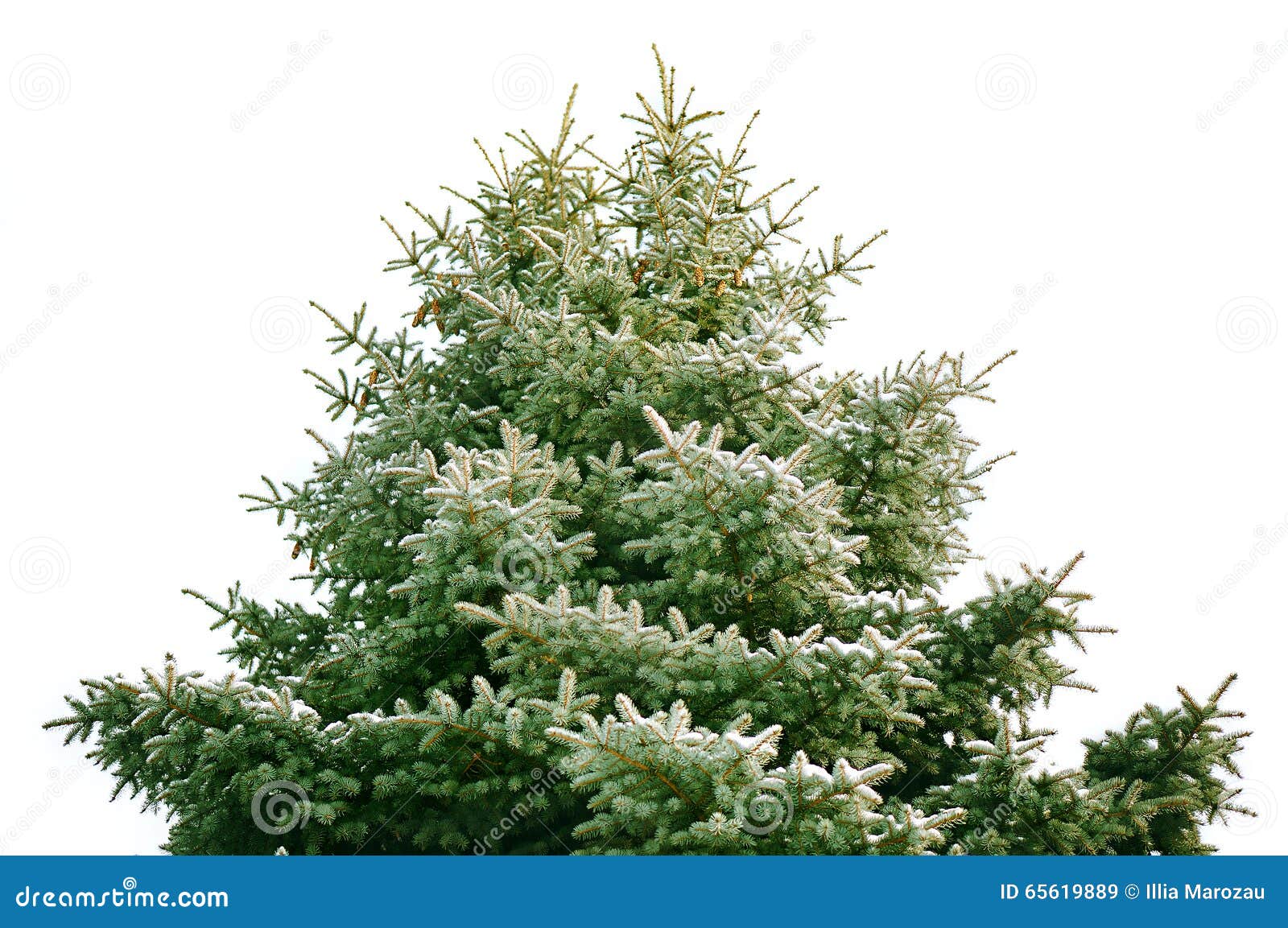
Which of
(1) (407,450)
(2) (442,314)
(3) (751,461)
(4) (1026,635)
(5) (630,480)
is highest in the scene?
(2) (442,314)

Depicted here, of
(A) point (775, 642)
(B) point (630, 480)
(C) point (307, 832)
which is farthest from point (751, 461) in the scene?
(C) point (307, 832)

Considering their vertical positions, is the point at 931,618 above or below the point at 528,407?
below

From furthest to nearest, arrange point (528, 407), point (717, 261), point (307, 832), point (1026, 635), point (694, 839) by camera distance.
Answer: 1. point (717, 261)
2. point (528, 407)
3. point (1026, 635)
4. point (307, 832)
5. point (694, 839)

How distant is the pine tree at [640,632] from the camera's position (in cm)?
623

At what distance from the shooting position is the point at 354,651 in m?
7.59

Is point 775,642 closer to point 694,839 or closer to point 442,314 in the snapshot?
point 694,839

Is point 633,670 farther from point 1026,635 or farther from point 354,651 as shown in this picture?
point 1026,635

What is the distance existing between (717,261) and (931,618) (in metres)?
3.89

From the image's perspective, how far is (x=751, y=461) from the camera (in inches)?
252

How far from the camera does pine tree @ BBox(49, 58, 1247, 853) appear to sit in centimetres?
623

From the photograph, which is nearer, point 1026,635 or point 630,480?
point 1026,635

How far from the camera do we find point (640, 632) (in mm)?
6270

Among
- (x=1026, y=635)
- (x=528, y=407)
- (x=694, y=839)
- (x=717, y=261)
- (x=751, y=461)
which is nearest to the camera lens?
(x=694, y=839)

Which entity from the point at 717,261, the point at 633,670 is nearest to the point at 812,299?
the point at 717,261
